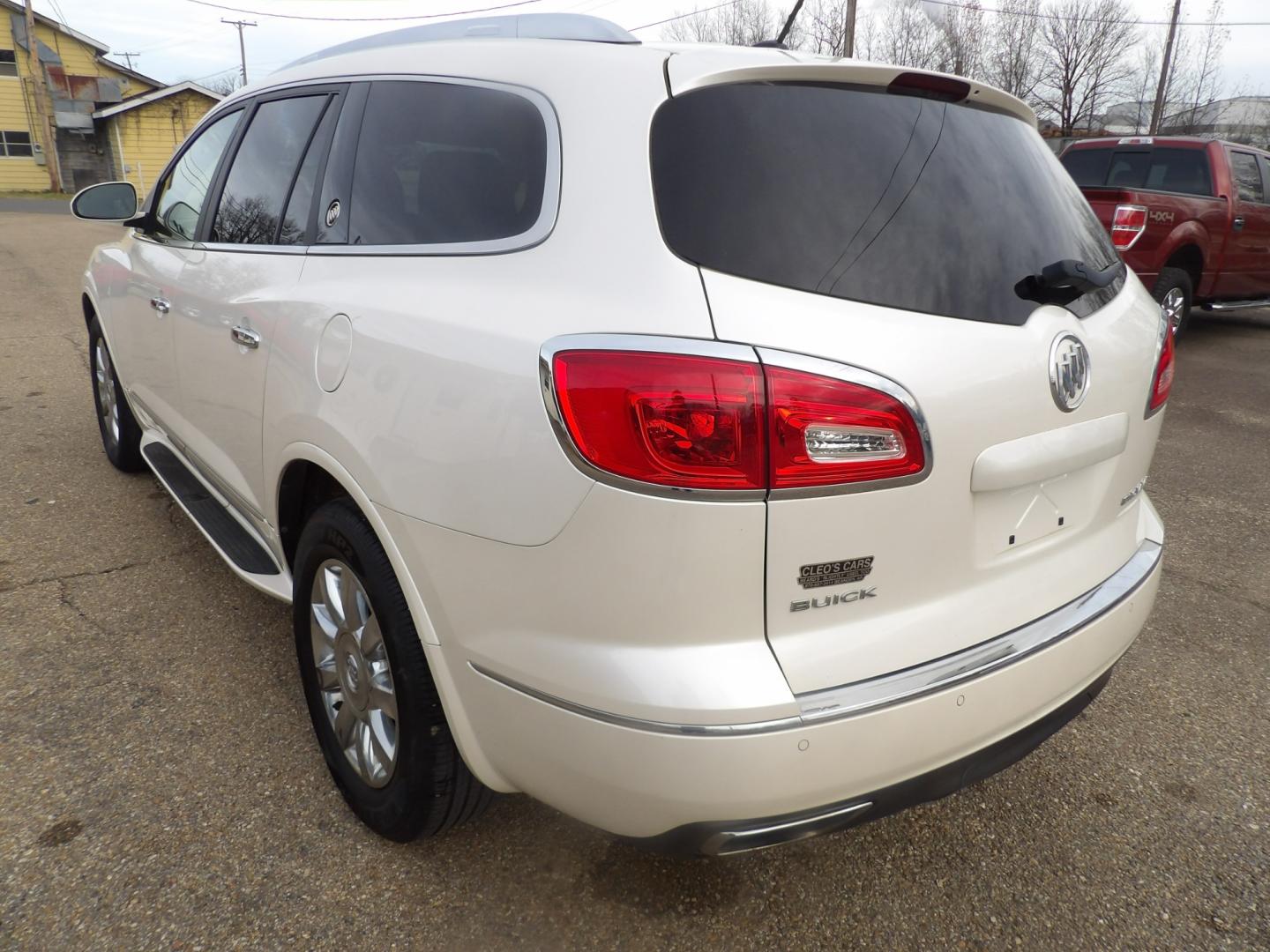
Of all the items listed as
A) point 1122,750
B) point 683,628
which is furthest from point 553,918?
point 1122,750

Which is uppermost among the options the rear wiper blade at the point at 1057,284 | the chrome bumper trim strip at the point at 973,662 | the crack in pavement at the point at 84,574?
the rear wiper blade at the point at 1057,284

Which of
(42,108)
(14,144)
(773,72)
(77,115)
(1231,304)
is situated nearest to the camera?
(773,72)

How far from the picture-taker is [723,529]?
1.46 meters

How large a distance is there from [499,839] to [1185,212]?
808cm

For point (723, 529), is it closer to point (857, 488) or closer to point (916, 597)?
point (857, 488)

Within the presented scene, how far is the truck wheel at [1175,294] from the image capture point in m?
8.00

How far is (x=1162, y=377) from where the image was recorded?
7.28ft

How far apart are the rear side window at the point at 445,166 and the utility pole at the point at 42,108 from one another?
41.0 m

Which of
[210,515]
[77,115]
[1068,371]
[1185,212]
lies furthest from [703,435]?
[77,115]

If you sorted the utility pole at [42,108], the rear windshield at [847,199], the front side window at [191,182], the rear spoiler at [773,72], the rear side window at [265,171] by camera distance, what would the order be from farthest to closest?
the utility pole at [42,108]
the front side window at [191,182]
the rear side window at [265,171]
the rear spoiler at [773,72]
the rear windshield at [847,199]

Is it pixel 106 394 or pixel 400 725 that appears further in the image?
pixel 106 394

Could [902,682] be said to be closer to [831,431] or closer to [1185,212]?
[831,431]

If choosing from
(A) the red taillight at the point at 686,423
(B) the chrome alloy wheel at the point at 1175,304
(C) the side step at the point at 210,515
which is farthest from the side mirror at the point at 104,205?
(B) the chrome alloy wheel at the point at 1175,304

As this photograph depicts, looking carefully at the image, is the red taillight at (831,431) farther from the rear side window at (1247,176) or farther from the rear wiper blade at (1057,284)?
the rear side window at (1247,176)
